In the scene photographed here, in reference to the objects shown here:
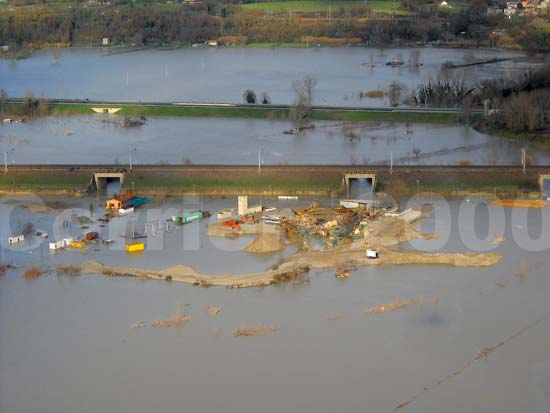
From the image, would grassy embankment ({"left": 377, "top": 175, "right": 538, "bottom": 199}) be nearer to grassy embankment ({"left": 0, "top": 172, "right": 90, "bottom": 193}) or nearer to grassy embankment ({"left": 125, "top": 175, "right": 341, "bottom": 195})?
grassy embankment ({"left": 125, "top": 175, "right": 341, "bottom": 195})

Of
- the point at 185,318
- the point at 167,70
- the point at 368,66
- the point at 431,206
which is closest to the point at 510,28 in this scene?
the point at 368,66

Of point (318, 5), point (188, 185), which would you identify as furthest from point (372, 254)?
point (318, 5)

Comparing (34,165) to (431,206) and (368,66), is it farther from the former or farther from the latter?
(368,66)

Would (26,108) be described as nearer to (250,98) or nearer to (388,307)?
(250,98)

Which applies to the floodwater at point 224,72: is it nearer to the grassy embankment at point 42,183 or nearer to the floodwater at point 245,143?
the floodwater at point 245,143

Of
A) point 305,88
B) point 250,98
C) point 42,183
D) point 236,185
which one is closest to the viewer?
point 236,185
